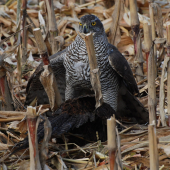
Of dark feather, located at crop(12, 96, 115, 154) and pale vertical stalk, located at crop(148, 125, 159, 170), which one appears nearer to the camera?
pale vertical stalk, located at crop(148, 125, 159, 170)

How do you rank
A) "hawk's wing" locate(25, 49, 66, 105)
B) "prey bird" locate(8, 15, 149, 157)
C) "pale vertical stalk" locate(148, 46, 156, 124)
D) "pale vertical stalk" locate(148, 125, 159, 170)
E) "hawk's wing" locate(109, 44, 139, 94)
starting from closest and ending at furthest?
"pale vertical stalk" locate(148, 125, 159, 170) < "pale vertical stalk" locate(148, 46, 156, 124) < "prey bird" locate(8, 15, 149, 157) < "hawk's wing" locate(109, 44, 139, 94) < "hawk's wing" locate(25, 49, 66, 105)

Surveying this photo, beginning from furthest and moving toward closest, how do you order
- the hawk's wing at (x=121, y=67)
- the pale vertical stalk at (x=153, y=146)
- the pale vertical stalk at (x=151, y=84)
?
1. the hawk's wing at (x=121, y=67)
2. the pale vertical stalk at (x=151, y=84)
3. the pale vertical stalk at (x=153, y=146)

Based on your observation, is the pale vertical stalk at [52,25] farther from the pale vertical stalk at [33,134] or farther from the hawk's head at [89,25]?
the pale vertical stalk at [33,134]

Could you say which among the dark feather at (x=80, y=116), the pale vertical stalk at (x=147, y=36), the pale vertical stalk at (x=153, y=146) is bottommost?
the dark feather at (x=80, y=116)

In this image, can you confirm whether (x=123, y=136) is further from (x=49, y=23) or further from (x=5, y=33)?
(x=5, y=33)

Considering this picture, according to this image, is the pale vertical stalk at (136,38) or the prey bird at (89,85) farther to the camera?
the pale vertical stalk at (136,38)

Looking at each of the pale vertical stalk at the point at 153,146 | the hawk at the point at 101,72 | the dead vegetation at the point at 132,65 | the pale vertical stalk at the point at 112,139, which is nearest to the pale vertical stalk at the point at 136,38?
the dead vegetation at the point at 132,65

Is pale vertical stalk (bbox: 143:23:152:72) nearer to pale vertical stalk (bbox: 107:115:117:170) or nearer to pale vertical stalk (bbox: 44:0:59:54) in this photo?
pale vertical stalk (bbox: 107:115:117:170)

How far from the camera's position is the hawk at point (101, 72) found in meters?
3.88

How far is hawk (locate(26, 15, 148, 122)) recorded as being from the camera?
388 cm

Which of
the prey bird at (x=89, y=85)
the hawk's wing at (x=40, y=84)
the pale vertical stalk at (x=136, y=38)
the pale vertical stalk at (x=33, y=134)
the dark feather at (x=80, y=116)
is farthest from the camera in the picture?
the pale vertical stalk at (x=136, y=38)

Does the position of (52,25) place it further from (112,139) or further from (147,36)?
(112,139)

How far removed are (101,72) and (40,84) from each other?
869 mm

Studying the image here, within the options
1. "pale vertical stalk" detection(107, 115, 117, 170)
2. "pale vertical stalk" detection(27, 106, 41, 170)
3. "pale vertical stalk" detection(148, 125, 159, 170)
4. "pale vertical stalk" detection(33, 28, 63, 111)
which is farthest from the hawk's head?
"pale vertical stalk" detection(148, 125, 159, 170)
